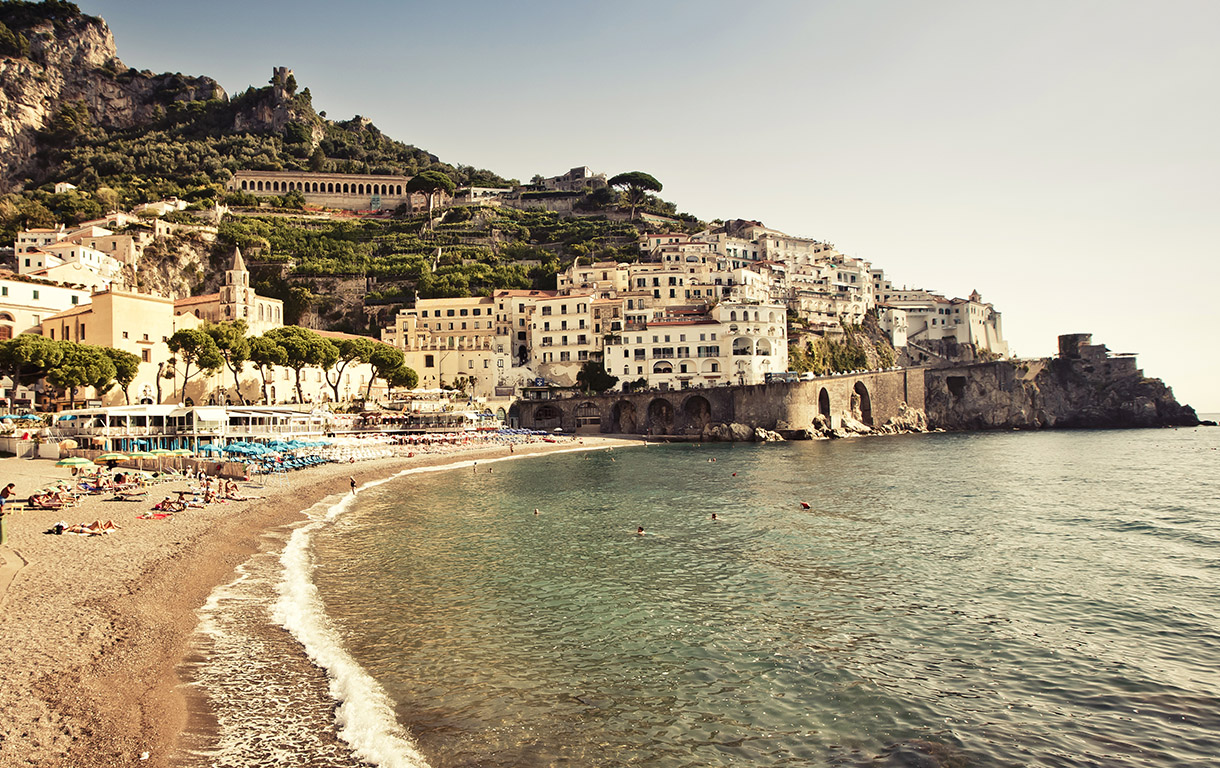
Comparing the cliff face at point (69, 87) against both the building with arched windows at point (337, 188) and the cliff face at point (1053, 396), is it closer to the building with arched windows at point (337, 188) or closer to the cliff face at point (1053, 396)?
the building with arched windows at point (337, 188)

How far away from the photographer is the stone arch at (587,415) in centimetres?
7019

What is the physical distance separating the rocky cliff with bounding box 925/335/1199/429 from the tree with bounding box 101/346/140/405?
8012cm

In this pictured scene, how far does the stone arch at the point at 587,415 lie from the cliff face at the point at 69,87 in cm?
10164

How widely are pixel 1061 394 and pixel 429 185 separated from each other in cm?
9558

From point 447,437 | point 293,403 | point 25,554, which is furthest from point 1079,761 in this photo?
point 293,403

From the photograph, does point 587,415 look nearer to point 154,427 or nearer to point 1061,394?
point 154,427

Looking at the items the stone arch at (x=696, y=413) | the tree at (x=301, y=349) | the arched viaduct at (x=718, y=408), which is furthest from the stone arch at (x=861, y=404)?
the tree at (x=301, y=349)

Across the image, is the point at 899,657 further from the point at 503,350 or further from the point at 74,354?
the point at 503,350

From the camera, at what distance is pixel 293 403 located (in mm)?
58656

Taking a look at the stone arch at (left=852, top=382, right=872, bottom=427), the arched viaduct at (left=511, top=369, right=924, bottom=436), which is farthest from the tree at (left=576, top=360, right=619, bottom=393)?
the stone arch at (left=852, top=382, right=872, bottom=427)

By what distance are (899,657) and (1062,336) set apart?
9585 cm

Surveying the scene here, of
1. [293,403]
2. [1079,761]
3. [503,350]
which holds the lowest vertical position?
[1079,761]

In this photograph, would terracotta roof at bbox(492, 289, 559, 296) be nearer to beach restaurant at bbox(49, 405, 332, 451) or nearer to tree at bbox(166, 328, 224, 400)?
tree at bbox(166, 328, 224, 400)

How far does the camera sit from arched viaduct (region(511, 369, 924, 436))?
64562 mm
